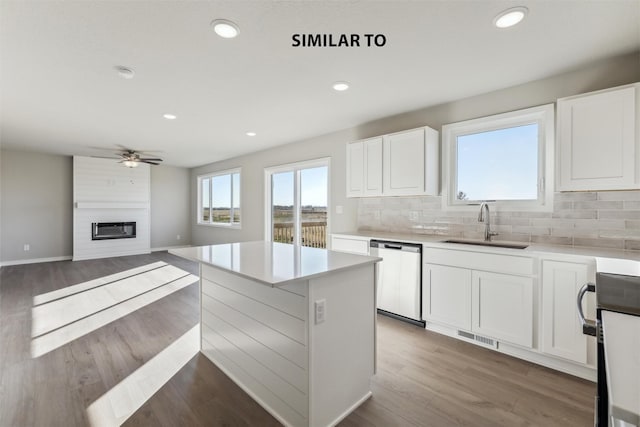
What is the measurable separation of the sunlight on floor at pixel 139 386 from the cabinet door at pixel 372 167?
260cm

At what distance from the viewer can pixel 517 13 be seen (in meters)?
1.79

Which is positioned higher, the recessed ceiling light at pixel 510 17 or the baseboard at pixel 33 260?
the recessed ceiling light at pixel 510 17

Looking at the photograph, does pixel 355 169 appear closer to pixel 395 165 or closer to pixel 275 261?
pixel 395 165

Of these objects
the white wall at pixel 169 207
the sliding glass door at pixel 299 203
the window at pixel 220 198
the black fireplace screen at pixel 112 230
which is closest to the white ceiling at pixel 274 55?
the sliding glass door at pixel 299 203

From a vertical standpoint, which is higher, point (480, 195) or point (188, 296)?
point (480, 195)

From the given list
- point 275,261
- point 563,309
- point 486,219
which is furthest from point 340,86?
point 563,309

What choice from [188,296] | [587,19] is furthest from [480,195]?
[188,296]

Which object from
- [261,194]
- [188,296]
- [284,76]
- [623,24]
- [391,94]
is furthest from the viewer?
[261,194]

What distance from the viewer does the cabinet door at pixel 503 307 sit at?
7.83ft

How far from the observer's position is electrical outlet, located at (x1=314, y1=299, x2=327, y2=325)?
161 centimetres

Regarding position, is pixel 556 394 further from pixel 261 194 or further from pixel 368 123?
pixel 261 194

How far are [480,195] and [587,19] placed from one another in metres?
1.71

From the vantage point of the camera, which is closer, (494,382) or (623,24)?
(623,24)

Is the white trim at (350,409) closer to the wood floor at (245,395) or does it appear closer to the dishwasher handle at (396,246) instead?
the wood floor at (245,395)
